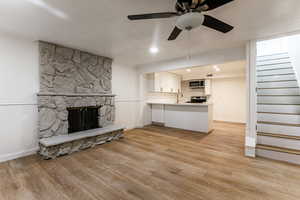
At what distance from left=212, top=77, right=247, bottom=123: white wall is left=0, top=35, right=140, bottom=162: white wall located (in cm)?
670

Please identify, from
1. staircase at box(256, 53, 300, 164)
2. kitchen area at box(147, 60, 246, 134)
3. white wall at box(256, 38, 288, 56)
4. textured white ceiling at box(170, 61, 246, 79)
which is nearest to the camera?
staircase at box(256, 53, 300, 164)

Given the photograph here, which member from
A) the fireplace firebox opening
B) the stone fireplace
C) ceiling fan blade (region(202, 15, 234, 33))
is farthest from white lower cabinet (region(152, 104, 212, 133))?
ceiling fan blade (region(202, 15, 234, 33))

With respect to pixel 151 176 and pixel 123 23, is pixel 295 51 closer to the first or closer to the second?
pixel 123 23

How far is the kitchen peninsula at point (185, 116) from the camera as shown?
4.23m

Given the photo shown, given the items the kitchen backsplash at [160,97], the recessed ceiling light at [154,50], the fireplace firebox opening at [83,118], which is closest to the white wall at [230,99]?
the kitchen backsplash at [160,97]

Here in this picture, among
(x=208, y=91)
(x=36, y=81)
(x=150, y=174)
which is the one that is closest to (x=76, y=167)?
(x=150, y=174)

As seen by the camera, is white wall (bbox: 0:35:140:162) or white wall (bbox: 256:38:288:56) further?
white wall (bbox: 256:38:288:56)

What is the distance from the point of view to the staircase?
2381 millimetres

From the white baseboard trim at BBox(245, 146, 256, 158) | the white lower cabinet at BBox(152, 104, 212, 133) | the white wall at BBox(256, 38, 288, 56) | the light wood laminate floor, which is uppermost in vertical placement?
the white wall at BBox(256, 38, 288, 56)

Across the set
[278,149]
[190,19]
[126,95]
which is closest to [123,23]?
[190,19]

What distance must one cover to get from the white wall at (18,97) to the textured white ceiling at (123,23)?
323 millimetres

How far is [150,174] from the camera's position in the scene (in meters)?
2.00

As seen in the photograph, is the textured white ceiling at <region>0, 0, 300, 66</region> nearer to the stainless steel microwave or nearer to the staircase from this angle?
the staircase

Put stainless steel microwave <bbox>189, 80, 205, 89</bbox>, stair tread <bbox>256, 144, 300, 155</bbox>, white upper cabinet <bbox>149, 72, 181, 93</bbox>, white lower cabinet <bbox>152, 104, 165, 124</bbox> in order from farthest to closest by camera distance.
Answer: stainless steel microwave <bbox>189, 80, 205, 89</bbox>
white upper cabinet <bbox>149, 72, 181, 93</bbox>
white lower cabinet <bbox>152, 104, 165, 124</bbox>
stair tread <bbox>256, 144, 300, 155</bbox>
